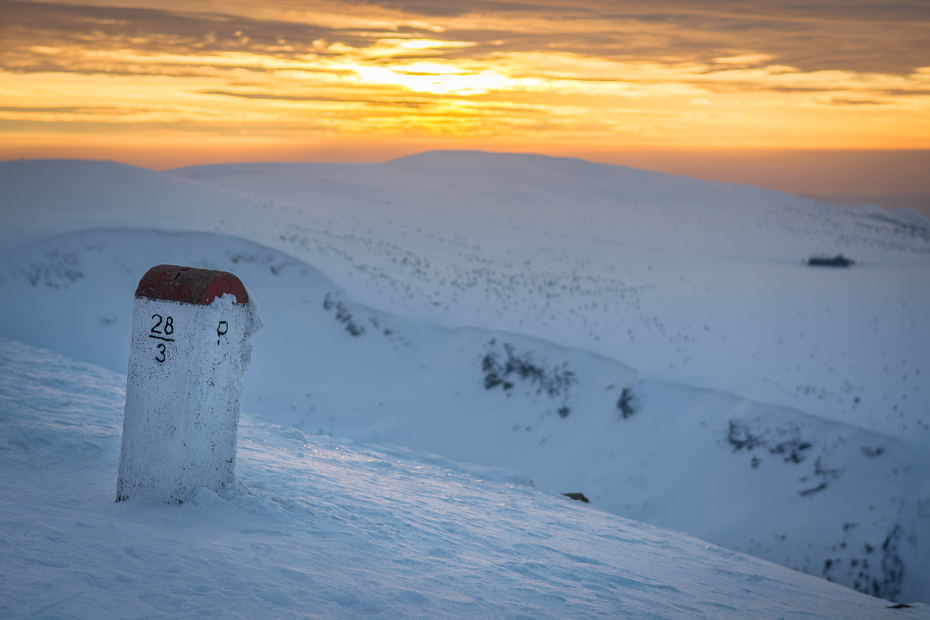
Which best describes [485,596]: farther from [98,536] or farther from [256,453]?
[256,453]

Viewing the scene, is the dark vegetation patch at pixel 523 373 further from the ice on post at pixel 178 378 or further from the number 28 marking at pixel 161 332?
the number 28 marking at pixel 161 332

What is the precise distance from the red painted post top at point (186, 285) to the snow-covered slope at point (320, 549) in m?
1.52

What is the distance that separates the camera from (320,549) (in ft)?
15.7

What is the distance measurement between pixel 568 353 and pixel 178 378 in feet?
38.8

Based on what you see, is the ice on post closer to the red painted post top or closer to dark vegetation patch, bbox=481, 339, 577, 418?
the red painted post top

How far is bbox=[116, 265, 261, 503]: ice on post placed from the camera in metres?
4.77

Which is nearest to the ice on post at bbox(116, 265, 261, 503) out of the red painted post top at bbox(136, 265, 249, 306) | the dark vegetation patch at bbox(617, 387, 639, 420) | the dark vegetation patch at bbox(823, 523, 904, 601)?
the red painted post top at bbox(136, 265, 249, 306)

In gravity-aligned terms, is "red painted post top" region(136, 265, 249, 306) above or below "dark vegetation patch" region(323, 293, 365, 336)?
above

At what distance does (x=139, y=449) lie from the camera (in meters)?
4.89

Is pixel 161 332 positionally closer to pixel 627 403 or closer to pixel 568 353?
pixel 627 403

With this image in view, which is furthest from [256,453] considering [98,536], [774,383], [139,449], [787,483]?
[774,383]

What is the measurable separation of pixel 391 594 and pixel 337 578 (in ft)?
1.25

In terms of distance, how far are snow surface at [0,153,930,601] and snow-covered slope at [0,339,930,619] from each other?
3.59 m


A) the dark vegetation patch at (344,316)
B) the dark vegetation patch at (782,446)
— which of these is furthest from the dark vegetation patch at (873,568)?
the dark vegetation patch at (344,316)
